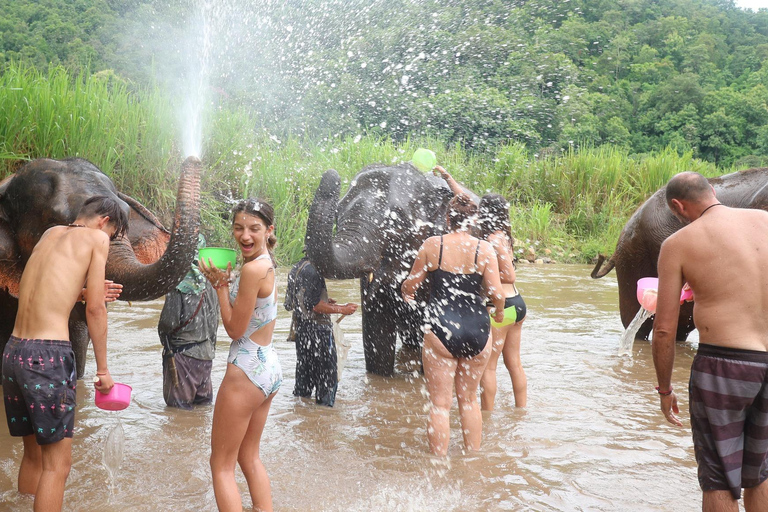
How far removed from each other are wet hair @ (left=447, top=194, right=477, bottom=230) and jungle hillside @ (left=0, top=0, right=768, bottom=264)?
472 centimetres

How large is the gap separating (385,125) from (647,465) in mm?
16904

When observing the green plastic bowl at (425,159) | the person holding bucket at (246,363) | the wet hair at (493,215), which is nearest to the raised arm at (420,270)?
the wet hair at (493,215)

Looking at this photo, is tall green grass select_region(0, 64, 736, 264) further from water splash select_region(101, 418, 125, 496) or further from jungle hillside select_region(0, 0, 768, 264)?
water splash select_region(101, 418, 125, 496)

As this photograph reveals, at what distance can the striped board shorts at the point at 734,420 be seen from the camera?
2.98m

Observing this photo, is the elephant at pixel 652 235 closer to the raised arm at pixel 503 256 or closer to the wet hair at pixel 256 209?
the raised arm at pixel 503 256

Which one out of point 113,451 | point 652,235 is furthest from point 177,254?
point 652,235

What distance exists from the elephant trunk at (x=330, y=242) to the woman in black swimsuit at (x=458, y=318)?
0.63 m

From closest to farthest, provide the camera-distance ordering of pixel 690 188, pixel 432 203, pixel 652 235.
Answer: pixel 690 188
pixel 432 203
pixel 652 235

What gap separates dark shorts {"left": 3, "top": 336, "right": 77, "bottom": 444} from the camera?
124 inches

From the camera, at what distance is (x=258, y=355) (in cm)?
318

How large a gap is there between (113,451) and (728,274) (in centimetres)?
303

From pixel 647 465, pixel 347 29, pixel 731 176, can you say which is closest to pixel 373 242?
pixel 647 465

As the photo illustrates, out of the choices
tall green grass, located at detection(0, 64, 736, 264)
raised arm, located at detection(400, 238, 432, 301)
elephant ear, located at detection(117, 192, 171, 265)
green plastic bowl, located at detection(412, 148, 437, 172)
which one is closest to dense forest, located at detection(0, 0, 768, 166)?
tall green grass, located at detection(0, 64, 736, 264)

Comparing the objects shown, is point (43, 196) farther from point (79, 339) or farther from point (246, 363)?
point (246, 363)
